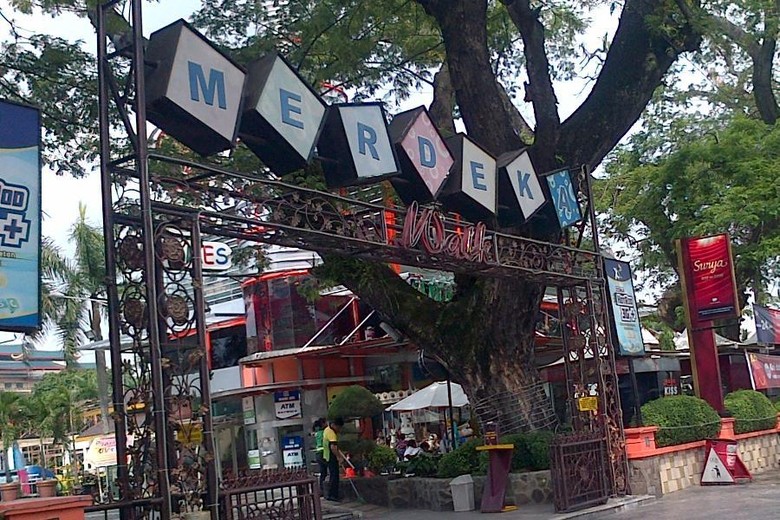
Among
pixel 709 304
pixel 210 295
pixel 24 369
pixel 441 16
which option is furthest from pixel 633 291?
pixel 24 369

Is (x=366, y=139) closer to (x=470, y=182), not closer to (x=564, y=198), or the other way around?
(x=470, y=182)

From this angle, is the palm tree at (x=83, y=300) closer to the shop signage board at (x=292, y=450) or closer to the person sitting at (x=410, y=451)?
the shop signage board at (x=292, y=450)

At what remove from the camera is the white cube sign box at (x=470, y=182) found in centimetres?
1273

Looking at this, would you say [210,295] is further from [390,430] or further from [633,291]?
[633,291]

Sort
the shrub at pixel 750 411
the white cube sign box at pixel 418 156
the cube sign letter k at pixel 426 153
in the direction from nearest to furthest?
the white cube sign box at pixel 418 156 < the cube sign letter k at pixel 426 153 < the shrub at pixel 750 411

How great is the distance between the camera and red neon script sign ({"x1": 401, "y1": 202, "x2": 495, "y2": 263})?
1159 cm

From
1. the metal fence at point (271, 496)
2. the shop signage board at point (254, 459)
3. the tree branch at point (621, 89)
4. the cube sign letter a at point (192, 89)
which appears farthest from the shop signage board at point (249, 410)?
the cube sign letter a at point (192, 89)

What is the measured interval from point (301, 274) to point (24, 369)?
113ft

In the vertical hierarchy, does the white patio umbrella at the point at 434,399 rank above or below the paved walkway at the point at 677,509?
above

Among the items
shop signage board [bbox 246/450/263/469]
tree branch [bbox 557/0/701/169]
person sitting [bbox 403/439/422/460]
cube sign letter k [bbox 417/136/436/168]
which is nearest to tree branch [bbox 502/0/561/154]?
tree branch [bbox 557/0/701/169]

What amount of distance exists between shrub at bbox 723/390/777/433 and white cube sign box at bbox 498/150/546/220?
6.94 metres

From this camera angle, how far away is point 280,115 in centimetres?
1032

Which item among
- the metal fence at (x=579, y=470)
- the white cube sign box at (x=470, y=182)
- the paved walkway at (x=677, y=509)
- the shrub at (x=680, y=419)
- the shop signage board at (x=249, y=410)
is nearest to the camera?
the paved walkway at (x=677, y=509)

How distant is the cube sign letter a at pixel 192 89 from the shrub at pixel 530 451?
24.4 feet
